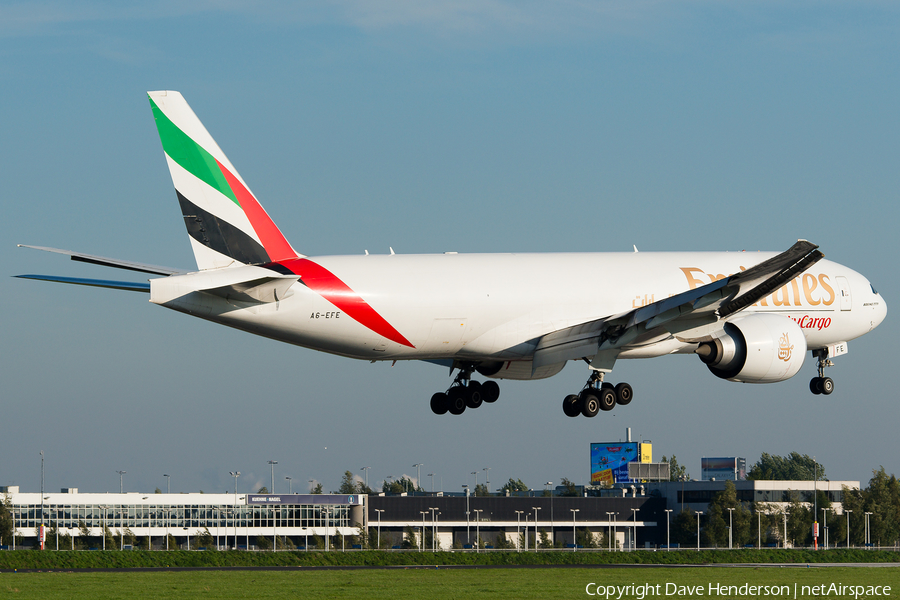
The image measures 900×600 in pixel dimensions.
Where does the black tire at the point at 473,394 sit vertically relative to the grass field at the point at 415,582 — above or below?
above

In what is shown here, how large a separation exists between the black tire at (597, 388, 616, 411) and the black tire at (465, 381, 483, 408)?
18.8ft

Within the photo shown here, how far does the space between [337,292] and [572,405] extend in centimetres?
1032

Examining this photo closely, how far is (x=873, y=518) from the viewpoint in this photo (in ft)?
468

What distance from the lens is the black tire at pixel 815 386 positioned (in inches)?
1939

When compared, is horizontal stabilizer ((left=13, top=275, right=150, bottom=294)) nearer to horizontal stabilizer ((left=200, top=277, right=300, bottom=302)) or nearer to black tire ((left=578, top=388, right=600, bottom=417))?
horizontal stabilizer ((left=200, top=277, right=300, bottom=302))

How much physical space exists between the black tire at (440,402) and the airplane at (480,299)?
0.18ft

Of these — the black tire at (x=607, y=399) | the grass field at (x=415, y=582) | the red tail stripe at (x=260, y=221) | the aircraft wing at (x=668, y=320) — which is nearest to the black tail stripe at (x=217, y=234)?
the red tail stripe at (x=260, y=221)

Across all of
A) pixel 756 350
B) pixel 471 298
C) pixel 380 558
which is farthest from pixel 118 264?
pixel 380 558

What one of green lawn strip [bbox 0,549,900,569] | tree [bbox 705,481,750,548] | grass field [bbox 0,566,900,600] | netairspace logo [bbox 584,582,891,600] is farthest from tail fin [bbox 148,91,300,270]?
tree [bbox 705,481,750,548]

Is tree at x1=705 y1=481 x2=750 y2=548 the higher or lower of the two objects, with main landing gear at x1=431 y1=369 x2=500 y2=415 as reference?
lower

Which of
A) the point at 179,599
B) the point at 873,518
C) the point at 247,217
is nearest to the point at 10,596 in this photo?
the point at 179,599

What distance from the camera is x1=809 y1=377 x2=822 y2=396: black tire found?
49.2m

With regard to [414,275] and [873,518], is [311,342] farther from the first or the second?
[873,518]

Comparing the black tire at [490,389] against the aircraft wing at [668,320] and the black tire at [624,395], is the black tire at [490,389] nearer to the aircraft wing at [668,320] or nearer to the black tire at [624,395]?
the aircraft wing at [668,320]
